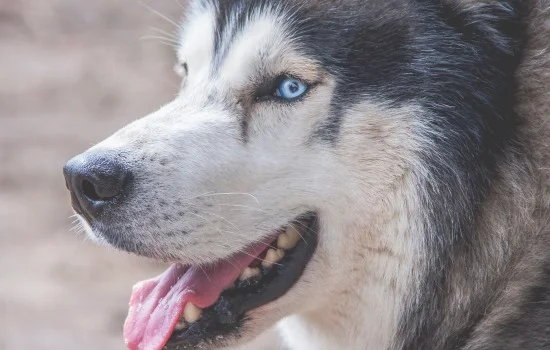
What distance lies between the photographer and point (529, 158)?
275 centimetres

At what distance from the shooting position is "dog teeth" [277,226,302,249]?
2881 millimetres

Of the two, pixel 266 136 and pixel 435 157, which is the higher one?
pixel 266 136

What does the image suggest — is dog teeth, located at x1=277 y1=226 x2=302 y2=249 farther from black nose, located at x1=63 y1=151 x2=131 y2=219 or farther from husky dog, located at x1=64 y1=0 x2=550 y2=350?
black nose, located at x1=63 y1=151 x2=131 y2=219

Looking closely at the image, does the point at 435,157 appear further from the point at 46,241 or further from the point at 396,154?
the point at 46,241

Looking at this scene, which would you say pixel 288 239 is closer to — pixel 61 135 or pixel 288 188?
pixel 288 188

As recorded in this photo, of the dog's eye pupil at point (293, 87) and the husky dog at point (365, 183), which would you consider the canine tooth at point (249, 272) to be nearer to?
the husky dog at point (365, 183)

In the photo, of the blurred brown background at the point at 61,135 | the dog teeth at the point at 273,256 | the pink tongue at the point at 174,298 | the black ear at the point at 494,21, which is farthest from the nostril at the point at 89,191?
the blurred brown background at the point at 61,135

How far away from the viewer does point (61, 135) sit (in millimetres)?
8008

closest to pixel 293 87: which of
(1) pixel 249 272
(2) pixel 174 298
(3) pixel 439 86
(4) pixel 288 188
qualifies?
(4) pixel 288 188

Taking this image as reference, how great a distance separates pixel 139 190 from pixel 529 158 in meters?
1.07

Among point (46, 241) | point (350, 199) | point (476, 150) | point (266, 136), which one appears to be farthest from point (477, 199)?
point (46, 241)

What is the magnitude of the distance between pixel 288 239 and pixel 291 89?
0.43m

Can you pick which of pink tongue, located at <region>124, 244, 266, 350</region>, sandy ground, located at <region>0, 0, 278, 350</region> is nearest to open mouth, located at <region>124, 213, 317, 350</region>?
pink tongue, located at <region>124, 244, 266, 350</region>

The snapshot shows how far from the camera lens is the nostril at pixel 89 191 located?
271cm
